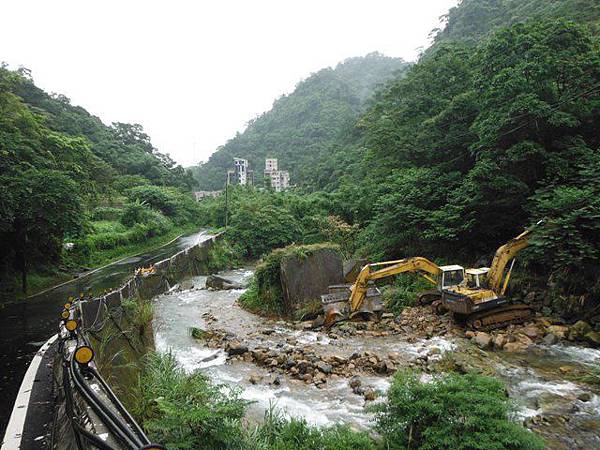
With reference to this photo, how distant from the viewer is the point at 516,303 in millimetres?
11016

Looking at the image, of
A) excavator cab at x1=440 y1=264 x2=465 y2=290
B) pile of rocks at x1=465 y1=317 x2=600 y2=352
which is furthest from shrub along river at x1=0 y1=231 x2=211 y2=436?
excavator cab at x1=440 y1=264 x2=465 y2=290

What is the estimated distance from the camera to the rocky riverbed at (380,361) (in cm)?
673

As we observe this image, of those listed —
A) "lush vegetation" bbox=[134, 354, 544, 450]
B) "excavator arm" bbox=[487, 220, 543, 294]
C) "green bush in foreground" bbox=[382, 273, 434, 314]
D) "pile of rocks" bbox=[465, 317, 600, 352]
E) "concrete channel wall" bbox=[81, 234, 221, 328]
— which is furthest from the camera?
"green bush in foreground" bbox=[382, 273, 434, 314]

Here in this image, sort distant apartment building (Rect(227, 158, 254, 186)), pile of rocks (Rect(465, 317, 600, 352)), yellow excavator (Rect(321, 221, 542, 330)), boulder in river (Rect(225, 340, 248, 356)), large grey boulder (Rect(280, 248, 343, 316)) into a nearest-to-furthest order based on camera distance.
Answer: pile of rocks (Rect(465, 317, 600, 352)) → boulder in river (Rect(225, 340, 248, 356)) → yellow excavator (Rect(321, 221, 542, 330)) → large grey boulder (Rect(280, 248, 343, 316)) → distant apartment building (Rect(227, 158, 254, 186))

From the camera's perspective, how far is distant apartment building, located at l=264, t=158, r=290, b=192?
76.3 m

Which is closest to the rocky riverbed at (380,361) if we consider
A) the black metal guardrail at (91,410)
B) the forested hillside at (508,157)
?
the forested hillside at (508,157)

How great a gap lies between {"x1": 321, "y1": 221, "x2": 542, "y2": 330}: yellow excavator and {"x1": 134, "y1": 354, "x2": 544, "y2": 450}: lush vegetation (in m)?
5.77

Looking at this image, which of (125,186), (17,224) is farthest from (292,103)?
(17,224)

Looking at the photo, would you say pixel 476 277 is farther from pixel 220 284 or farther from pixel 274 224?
pixel 274 224

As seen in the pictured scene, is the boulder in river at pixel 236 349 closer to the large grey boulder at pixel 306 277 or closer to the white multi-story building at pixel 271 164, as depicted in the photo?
the large grey boulder at pixel 306 277

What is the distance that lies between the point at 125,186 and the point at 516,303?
4720cm

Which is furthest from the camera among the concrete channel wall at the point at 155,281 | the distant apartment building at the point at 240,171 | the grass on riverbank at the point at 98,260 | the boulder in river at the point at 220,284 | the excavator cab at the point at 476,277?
the distant apartment building at the point at 240,171

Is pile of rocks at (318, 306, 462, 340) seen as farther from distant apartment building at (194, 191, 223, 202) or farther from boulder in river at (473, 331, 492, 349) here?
distant apartment building at (194, 191, 223, 202)

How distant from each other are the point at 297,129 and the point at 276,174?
1659 centimetres
